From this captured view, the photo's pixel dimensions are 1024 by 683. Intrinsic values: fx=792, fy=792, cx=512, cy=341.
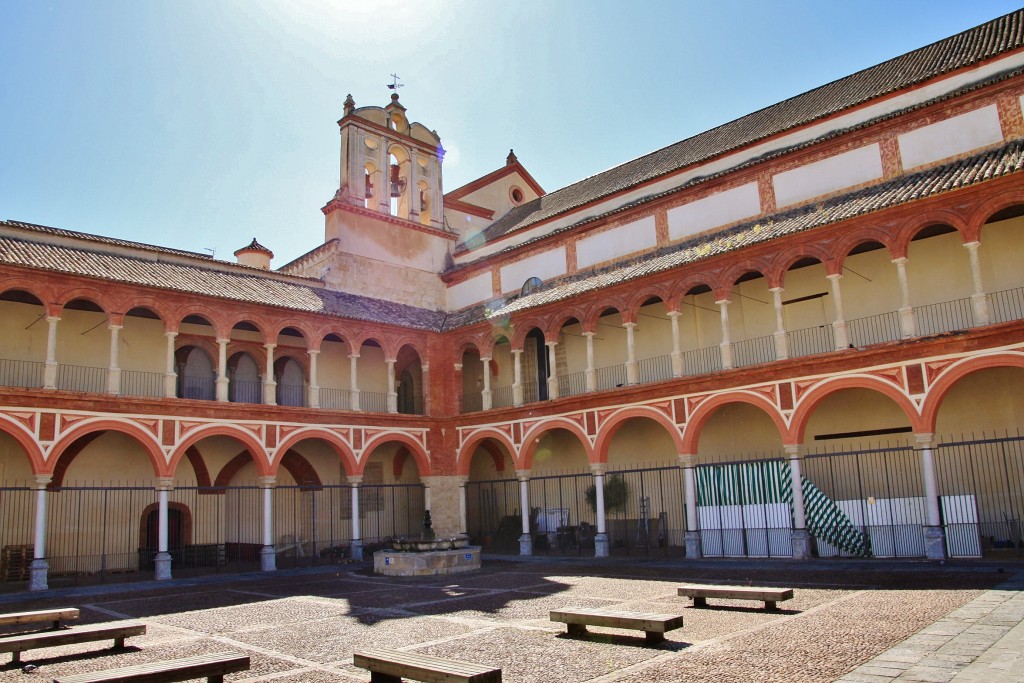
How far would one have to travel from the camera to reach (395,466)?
26.4 meters

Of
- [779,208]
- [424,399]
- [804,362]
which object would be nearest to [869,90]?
[779,208]

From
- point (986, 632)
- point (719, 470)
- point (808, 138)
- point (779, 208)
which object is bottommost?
point (986, 632)

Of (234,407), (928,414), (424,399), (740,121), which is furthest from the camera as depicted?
(424,399)

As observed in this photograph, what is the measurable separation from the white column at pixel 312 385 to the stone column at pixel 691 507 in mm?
10116

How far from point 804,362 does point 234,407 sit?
45.6 feet

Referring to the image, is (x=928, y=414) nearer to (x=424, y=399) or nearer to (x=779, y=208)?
(x=779, y=208)

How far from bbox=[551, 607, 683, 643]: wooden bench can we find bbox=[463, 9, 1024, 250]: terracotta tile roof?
15190 millimetres

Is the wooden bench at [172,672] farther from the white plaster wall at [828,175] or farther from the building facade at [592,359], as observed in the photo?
the white plaster wall at [828,175]

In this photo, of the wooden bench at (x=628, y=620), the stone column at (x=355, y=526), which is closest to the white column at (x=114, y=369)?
the stone column at (x=355, y=526)

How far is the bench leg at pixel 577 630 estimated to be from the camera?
8727mm

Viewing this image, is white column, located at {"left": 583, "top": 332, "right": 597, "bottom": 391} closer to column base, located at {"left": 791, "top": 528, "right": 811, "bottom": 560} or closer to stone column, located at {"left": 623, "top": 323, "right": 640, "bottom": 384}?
stone column, located at {"left": 623, "top": 323, "right": 640, "bottom": 384}

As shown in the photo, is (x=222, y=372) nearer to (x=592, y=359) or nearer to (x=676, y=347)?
(x=592, y=359)

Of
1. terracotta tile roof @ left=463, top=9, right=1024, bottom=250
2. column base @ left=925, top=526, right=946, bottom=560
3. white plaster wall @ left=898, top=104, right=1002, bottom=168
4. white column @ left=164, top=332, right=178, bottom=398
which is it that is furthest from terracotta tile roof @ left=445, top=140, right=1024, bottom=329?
white column @ left=164, top=332, right=178, bottom=398

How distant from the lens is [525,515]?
22.5 meters
